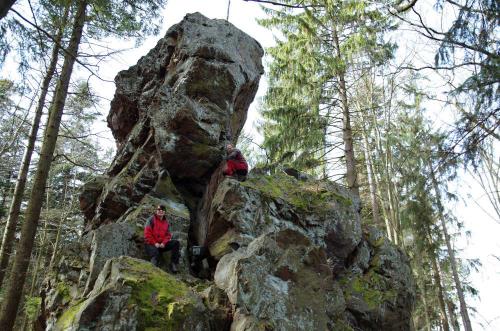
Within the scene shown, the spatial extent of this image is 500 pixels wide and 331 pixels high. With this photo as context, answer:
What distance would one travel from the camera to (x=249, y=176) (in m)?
10.6

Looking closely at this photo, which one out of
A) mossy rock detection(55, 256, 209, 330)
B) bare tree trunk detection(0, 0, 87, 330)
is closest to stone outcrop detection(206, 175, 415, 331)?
mossy rock detection(55, 256, 209, 330)

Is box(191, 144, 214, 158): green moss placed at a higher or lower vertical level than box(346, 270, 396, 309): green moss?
higher

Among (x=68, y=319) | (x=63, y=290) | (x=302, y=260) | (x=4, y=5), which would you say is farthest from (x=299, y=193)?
(x=4, y=5)

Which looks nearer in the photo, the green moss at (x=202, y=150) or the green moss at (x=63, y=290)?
the green moss at (x=63, y=290)

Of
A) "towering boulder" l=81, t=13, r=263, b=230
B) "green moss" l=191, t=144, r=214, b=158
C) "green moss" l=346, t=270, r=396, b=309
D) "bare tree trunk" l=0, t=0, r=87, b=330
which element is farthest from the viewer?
"green moss" l=191, t=144, r=214, b=158

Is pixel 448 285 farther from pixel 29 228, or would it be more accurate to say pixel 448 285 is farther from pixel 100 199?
pixel 29 228

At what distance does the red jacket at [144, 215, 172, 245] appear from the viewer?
829cm

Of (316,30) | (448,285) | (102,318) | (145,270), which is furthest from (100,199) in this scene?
(448,285)

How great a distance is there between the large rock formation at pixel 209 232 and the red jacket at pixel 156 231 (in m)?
0.69

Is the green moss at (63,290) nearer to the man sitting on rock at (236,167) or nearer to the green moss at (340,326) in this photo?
the man sitting on rock at (236,167)

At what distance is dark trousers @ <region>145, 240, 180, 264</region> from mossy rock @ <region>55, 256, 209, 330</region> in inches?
90.3

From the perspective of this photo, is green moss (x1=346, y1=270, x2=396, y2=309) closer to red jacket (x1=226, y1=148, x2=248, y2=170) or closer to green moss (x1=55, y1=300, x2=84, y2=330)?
red jacket (x1=226, y1=148, x2=248, y2=170)

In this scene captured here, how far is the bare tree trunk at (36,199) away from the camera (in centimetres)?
787

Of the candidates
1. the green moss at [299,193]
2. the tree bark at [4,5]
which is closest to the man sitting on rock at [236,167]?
the green moss at [299,193]
